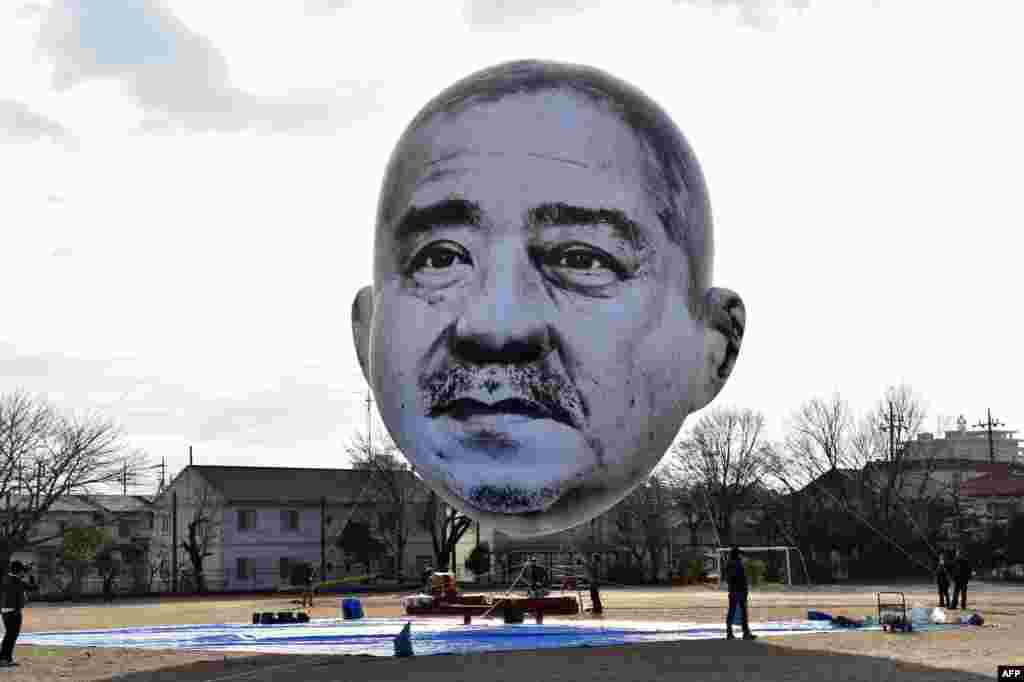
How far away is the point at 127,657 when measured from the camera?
884 inches

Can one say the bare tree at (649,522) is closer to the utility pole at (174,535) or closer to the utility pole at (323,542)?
the utility pole at (323,542)

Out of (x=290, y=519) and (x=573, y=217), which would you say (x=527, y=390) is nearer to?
(x=573, y=217)

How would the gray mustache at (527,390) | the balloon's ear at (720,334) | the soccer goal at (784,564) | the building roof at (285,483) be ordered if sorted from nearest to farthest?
1. the gray mustache at (527,390)
2. the balloon's ear at (720,334)
3. the soccer goal at (784,564)
4. the building roof at (285,483)

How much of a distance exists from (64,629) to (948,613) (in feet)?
78.9

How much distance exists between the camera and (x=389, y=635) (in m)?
26.8

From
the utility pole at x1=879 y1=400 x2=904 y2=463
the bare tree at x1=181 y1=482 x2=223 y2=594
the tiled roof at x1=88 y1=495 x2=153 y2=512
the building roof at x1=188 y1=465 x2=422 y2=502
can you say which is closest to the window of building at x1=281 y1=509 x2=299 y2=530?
the building roof at x1=188 y1=465 x2=422 y2=502

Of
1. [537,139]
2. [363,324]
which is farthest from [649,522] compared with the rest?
[537,139]

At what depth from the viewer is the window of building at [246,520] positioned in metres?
82.1

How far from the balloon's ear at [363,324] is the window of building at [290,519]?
80.6 metres

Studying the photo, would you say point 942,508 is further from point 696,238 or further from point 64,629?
point 696,238

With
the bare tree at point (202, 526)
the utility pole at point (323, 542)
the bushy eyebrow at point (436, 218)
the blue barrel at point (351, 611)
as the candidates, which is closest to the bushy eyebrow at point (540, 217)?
the bushy eyebrow at point (436, 218)

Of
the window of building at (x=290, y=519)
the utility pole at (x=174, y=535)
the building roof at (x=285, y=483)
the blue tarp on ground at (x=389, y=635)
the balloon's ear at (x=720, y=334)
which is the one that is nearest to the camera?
the balloon's ear at (x=720, y=334)

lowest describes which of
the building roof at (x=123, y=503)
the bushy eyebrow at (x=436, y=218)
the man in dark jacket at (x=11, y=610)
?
the man in dark jacket at (x=11, y=610)

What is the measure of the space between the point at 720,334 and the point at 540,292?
3.41 ft
